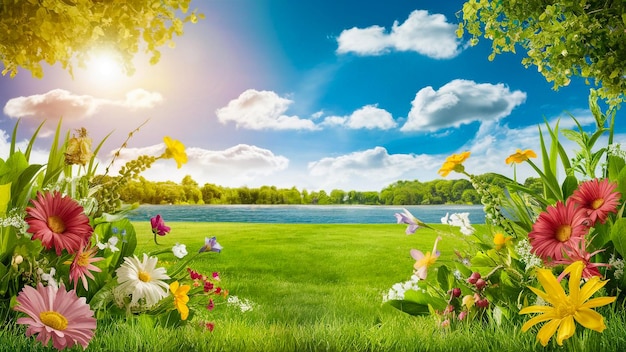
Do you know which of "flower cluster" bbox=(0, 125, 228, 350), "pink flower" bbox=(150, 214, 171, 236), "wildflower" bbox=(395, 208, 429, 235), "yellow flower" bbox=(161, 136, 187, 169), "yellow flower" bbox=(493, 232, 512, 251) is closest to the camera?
"flower cluster" bbox=(0, 125, 228, 350)

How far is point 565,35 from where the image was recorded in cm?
611

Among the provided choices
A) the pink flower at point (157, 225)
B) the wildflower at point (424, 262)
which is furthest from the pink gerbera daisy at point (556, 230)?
the pink flower at point (157, 225)

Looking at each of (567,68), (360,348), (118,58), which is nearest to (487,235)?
(360,348)

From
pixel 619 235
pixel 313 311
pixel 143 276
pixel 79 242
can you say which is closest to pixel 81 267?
pixel 79 242

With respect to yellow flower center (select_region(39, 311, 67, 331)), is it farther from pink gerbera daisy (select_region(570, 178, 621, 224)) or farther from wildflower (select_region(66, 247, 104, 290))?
pink gerbera daisy (select_region(570, 178, 621, 224))

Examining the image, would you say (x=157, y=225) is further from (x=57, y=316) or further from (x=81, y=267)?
(x=57, y=316)

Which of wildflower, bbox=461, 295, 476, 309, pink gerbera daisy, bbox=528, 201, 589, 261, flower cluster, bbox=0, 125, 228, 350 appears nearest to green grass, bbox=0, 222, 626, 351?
wildflower, bbox=461, 295, 476, 309

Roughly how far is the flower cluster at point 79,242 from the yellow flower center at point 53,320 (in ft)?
0.79

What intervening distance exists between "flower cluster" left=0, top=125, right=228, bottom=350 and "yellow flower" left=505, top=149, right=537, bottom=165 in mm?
1614

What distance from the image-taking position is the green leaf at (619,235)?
7.32ft

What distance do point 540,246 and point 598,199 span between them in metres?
0.34

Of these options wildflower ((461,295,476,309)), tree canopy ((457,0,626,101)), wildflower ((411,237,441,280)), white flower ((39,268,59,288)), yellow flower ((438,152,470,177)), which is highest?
tree canopy ((457,0,626,101))

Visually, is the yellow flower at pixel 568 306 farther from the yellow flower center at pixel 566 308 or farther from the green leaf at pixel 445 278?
the green leaf at pixel 445 278

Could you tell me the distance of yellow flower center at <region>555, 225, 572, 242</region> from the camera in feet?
6.72
